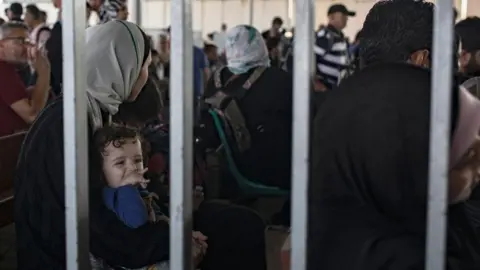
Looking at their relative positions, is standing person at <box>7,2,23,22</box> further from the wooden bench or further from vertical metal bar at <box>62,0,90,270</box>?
vertical metal bar at <box>62,0,90,270</box>

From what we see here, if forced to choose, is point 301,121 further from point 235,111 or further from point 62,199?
point 235,111

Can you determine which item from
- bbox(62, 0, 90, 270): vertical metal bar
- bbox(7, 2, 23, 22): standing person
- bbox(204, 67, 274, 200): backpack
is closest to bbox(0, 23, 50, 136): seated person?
bbox(204, 67, 274, 200): backpack

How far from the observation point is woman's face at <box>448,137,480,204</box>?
1.48 meters

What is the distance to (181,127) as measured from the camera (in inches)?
53.5

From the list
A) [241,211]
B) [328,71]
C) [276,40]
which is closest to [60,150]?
[241,211]

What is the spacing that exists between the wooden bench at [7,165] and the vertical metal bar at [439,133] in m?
1.80

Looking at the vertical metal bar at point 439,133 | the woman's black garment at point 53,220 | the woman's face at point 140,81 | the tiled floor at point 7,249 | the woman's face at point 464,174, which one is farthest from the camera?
the tiled floor at point 7,249

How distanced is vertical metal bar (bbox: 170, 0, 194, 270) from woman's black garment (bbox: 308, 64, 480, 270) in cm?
29

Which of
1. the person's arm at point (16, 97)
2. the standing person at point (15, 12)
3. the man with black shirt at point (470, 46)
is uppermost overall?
the standing person at point (15, 12)

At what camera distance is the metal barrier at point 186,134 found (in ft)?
3.92

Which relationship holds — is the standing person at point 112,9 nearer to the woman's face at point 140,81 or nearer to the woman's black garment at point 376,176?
the woman's face at point 140,81

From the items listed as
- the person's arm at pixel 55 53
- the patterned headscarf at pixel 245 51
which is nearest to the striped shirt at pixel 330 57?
the patterned headscarf at pixel 245 51

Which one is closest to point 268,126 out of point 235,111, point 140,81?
point 235,111

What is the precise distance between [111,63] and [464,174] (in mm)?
1035
